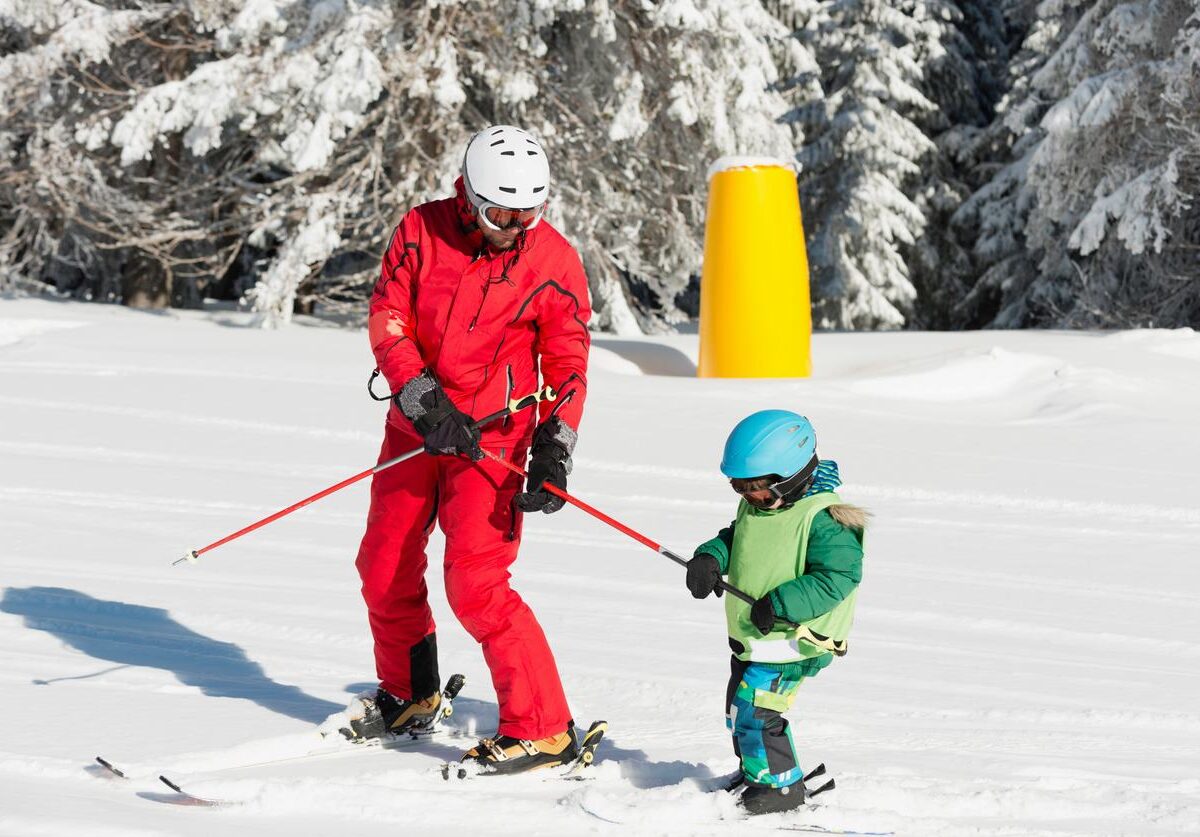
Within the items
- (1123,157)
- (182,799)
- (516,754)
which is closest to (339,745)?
(516,754)

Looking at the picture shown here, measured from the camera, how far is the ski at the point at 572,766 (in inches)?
154

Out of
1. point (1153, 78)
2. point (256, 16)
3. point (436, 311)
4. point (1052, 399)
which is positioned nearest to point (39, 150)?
point (256, 16)

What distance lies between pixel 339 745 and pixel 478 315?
130cm

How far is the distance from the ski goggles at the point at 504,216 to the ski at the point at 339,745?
1.47 m

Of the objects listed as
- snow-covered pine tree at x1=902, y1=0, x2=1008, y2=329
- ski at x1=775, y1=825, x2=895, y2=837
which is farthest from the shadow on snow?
snow-covered pine tree at x1=902, y1=0, x2=1008, y2=329

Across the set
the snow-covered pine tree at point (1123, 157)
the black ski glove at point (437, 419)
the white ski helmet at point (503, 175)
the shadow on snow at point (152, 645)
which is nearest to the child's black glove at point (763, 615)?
the black ski glove at point (437, 419)

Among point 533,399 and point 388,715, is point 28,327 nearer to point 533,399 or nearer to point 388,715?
point 388,715

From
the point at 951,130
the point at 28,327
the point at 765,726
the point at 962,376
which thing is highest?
the point at 951,130

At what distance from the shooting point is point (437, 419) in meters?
3.92

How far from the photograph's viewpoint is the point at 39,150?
16703 millimetres

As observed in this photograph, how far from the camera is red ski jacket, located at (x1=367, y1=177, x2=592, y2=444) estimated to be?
4070 mm

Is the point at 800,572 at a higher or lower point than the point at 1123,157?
lower

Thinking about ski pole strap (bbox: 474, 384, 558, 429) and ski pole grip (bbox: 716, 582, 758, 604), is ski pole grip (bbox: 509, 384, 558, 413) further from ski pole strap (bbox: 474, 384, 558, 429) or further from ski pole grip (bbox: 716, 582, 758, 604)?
ski pole grip (bbox: 716, 582, 758, 604)

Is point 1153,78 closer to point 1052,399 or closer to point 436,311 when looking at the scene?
point 1052,399
